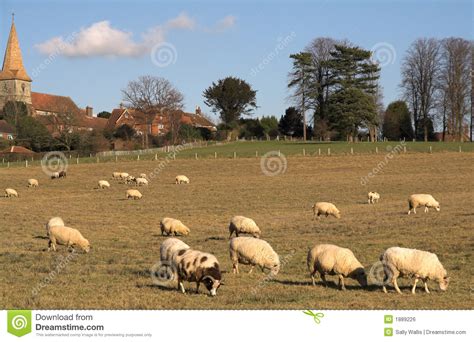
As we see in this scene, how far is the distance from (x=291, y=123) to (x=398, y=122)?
21.4 m

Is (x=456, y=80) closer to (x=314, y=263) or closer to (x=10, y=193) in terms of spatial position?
(x=10, y=193)

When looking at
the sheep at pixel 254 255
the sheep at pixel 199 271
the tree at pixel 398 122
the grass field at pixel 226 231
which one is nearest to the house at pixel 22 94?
the tree at pixel 398 122

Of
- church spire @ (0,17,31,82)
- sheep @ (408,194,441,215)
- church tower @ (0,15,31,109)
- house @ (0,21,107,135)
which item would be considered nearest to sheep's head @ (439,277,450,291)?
sheep @ (408,194,441,215)

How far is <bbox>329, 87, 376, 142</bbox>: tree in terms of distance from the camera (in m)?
77.9

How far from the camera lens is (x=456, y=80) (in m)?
80.1

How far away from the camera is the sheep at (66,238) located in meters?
18.2

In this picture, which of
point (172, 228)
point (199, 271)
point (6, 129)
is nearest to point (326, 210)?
point (172, 228)

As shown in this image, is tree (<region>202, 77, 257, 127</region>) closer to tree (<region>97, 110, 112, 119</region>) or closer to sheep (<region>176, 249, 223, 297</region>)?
tree (<region>97, 110, 112, 119</region>)

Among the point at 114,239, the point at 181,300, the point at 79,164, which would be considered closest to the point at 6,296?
the point at 181,300

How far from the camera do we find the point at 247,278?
44.7 ft

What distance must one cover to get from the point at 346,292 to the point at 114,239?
11.4 meters

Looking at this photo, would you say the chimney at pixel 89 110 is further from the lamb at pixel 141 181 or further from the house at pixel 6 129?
the lamb at pixel 141 181

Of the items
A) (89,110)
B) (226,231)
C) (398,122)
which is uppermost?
(89,110)

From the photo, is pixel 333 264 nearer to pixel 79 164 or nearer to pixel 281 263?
pixel 281 263
